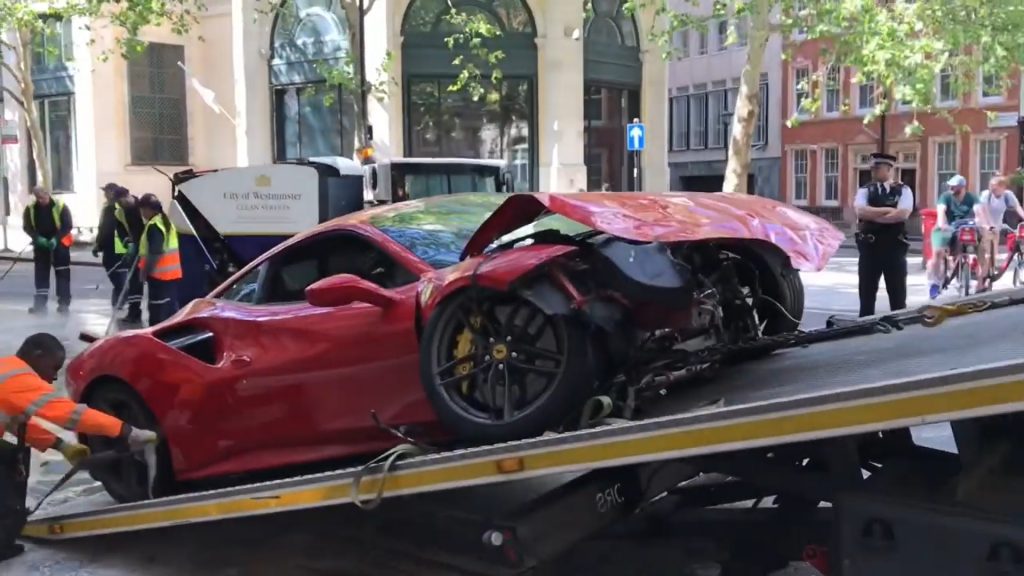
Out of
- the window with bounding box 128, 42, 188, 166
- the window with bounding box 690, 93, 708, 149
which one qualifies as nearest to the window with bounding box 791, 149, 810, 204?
the window with bounding box 690, 93, 708, 149

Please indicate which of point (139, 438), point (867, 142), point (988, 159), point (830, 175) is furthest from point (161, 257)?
point (830, 175)

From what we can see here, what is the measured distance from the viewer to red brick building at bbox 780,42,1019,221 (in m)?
33.4

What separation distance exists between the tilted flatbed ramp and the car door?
41cm

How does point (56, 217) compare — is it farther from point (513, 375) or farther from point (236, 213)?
point (513, 375)

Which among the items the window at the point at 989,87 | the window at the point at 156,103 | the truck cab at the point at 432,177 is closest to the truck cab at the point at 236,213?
the truck cab at the point at 432,177

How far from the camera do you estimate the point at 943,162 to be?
3556 centimetres

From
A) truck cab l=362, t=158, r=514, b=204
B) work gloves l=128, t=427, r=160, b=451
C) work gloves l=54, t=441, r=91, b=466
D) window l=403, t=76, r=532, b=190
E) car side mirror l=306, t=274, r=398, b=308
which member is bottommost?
work gloves l=54, t=441, r=91, b=466

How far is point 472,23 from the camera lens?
943 inches

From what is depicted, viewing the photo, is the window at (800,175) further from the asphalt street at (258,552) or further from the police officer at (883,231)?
the asphalt street at (258,552)

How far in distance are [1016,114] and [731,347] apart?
3226 cm

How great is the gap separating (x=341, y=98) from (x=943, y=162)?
68.2ft

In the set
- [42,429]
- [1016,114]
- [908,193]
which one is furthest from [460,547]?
[1016,114]

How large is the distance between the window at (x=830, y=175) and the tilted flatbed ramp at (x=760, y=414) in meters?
36.4

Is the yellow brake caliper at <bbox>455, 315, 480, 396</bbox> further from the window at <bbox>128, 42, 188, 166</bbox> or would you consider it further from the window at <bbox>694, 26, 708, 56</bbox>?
the window at <bbox>694, 26, 708, 56</bbox>
